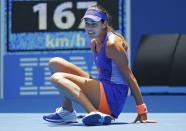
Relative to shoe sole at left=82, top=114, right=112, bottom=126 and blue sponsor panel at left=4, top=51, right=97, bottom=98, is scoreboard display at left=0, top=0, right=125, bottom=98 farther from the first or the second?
shoe sole at left=82, top=114, right=112, bottom=126

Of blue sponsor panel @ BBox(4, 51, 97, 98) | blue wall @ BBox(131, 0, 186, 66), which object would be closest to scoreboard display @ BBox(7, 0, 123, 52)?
blue sponsor panel @ BBox(4, 51, 97, 98)

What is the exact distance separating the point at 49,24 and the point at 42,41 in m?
0.24

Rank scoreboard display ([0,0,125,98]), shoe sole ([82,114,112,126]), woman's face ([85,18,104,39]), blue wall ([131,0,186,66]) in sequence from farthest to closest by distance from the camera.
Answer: blue wall ([131,0,186,66]) → scoreboard display ([0,0,125,98]) → woman's face ([85,18,104,39]) → shoe sole ([82,114,112,126])

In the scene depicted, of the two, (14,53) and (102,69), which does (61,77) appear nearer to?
(102,69)

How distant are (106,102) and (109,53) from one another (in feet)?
1.02

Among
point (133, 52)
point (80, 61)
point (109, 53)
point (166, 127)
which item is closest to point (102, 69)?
point (109, 53)

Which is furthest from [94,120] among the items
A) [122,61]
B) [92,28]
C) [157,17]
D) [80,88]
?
[157,17]

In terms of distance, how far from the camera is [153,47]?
26.2 ft

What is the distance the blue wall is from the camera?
828cm

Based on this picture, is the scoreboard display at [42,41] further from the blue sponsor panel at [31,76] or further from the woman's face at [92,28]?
the woman's face at [92,28]

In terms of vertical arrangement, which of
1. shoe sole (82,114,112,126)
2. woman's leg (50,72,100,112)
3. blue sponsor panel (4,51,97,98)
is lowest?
blue sponsor panel (4,51,97,98)

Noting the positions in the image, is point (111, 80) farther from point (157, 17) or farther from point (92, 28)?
point (157, 17)

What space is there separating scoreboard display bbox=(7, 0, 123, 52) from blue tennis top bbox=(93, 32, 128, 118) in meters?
4.09

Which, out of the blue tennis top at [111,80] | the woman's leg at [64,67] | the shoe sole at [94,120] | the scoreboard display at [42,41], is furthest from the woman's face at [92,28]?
the scoreboard display at [42,41]
